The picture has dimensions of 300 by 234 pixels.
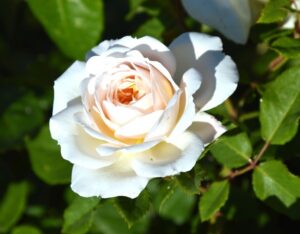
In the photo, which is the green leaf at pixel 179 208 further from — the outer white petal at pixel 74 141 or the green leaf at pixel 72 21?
the outer white petal at pixel 74 141

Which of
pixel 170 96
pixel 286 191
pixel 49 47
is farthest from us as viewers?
pixel 49 47

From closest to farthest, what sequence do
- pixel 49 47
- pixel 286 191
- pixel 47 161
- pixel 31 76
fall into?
pixel 286 191
pixel 47 161
pixel 31 76
pixel 49 47

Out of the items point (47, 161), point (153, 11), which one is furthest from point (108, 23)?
point (47, 161)

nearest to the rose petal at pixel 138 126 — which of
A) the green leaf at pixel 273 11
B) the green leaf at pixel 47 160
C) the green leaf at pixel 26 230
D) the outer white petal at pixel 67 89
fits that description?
the outer white petal at pixel 67 89

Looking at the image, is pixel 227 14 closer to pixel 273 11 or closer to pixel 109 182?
pixel 273 11

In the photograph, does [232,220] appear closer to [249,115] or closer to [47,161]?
[249,115]

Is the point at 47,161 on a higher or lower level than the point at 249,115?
lower

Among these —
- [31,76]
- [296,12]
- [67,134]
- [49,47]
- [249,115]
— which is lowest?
[49,47]
